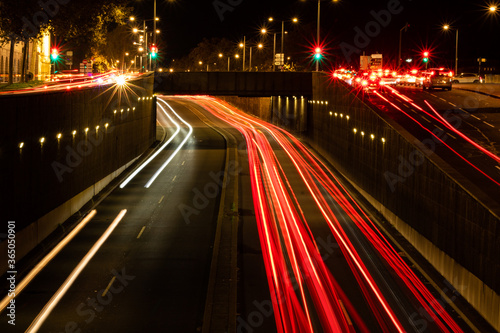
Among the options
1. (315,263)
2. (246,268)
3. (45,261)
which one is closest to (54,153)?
(45,261)

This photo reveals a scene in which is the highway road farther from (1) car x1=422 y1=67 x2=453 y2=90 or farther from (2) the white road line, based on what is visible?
(1) car x1=422 y1=67 x2=453 y2=90

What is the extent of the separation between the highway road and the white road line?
44mm

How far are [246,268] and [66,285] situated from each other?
6.25 m

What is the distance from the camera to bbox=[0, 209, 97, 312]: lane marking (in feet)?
61.7

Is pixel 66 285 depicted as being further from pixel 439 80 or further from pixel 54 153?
pixel 439 80

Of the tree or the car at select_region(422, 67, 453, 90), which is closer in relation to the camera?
the tree

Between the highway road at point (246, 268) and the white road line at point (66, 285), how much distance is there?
44mm

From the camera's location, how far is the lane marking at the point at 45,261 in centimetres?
1880

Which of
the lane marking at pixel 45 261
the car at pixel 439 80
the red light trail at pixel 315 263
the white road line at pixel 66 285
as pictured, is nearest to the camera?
the white road line at pixel 66 285

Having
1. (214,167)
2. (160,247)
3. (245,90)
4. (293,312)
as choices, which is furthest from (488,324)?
(245,90)

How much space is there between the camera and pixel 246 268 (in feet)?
74.3

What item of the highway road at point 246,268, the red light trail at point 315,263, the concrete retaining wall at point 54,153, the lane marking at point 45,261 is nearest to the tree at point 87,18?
the concrete retaining wall at point 54,153

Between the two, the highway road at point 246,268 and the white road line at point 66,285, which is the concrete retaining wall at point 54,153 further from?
the white road line at point 66,285

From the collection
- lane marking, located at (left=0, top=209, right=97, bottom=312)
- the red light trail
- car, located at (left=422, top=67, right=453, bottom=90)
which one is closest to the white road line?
lane marking, located at (left=0, top=209, right=97, bottom=312)
